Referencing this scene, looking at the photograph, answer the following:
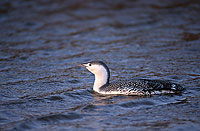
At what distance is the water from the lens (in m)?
6.52

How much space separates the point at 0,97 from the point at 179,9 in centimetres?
1159

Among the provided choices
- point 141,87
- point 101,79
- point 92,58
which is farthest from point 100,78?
point 92,58

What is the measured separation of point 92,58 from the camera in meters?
11.2

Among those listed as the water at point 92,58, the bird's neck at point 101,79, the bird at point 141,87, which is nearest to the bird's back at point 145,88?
the bird at point 141,87

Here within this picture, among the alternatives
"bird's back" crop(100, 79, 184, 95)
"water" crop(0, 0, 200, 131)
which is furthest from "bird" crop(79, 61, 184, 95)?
"water" crop(0, 0, 200, 131)

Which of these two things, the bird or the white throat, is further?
the white throat

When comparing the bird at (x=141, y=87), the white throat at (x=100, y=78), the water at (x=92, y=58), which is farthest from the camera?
the white throat at (x=100, y=78)

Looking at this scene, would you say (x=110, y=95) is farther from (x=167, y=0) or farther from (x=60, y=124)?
(x=167, y=0)

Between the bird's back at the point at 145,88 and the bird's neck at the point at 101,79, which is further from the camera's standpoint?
the bird's neck at the point at 101,79

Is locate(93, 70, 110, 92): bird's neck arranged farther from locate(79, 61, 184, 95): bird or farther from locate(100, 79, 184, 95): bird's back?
locate(100, 79, 184, 95): bird's back

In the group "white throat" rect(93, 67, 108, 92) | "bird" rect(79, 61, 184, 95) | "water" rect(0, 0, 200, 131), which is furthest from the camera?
"white throat" rect(93, 67, 108, 92)

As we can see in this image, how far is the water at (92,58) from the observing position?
6520 millimetres

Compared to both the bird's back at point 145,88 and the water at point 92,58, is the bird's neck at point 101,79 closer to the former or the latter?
the water at point 92,58

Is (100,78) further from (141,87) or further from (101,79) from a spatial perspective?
(141,87)
